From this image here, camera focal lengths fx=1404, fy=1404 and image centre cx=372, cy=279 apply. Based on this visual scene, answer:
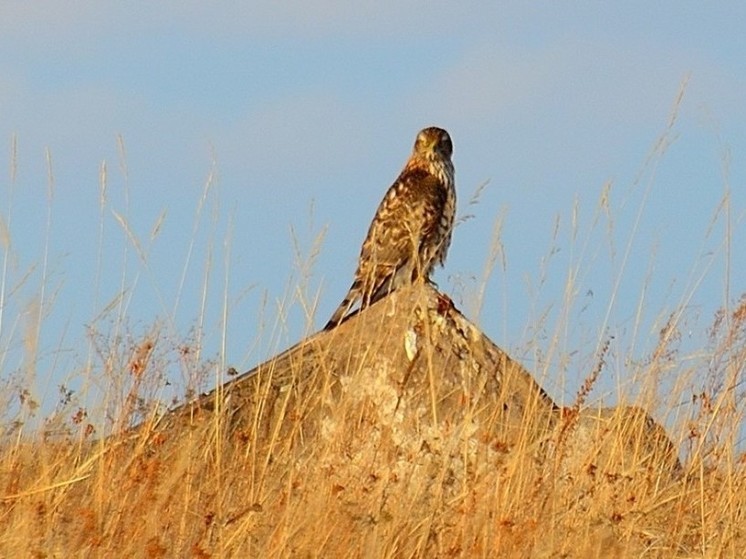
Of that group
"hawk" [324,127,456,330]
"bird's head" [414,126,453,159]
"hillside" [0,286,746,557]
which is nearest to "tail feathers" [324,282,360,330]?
"hawk" [324,127,456,330]

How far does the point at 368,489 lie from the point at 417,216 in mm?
4234

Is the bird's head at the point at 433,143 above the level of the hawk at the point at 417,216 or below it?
above

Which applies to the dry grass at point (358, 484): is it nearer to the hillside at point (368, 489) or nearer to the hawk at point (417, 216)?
the hillside at point (368, 489)

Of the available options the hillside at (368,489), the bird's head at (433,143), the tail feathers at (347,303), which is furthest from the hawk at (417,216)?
the hillside at (368,489)

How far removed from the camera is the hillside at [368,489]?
336 centimetres

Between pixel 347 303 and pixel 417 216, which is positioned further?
pixel 417 216

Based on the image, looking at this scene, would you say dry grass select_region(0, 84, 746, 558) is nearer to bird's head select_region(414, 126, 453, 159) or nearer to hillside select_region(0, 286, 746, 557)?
hillside select_region(0, 286, 746, 557)

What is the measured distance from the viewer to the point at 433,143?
8.09 meters

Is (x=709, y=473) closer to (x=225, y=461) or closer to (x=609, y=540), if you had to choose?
(x=609, y=540)

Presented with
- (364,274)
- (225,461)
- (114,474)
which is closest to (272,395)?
(225,461)

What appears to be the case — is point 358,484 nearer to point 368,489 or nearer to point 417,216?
point 368,489

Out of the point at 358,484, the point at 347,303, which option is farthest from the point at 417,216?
the point at 358,484

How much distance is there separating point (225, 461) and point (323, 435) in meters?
0.53

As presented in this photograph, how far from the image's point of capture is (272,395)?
5.27 meters
